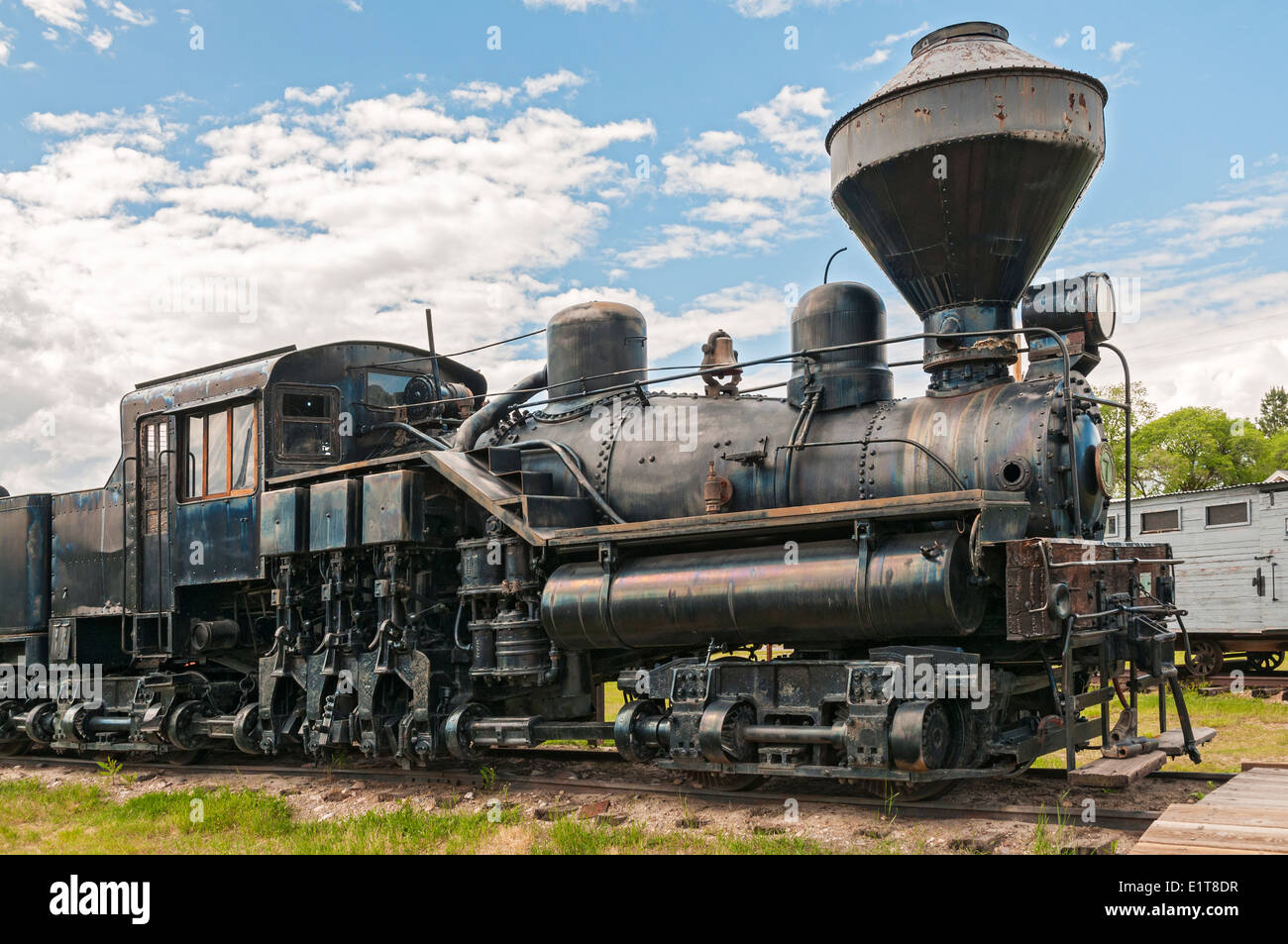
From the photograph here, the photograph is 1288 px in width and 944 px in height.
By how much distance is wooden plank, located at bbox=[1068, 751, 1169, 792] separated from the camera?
6.65 meters

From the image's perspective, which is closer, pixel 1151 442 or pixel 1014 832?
pixel 1014 832

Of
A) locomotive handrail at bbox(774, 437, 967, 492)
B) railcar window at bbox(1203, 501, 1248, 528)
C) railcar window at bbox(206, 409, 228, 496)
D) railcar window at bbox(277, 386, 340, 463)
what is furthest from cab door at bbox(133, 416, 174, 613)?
railcar window at bbox(1203, 501, 1248, 528)

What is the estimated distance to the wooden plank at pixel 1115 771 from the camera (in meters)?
6.65

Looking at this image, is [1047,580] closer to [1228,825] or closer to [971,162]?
[1228,825]

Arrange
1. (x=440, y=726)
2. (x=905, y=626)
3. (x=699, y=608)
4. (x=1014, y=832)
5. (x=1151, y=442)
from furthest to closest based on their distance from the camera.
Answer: (x=1151, y=442) → (x=440, y=726) → (x=699, y=608) → (x=905, y=626) → (x=1014, y=832)

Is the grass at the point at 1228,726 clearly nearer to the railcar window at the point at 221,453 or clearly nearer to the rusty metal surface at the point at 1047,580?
the rusty metal surface at the point at 1047,580

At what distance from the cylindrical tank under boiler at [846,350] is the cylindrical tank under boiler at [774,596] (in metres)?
1.44

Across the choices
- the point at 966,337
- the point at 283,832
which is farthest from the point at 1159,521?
the point at 283,832

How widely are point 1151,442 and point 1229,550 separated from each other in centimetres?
4294

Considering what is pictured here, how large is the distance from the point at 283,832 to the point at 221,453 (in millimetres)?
4408

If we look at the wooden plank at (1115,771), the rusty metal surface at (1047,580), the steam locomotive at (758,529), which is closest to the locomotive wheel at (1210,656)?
the steam locomotive at (758,529)

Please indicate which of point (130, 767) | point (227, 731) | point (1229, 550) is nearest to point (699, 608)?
point (227, 731)

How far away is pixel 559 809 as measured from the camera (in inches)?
321
